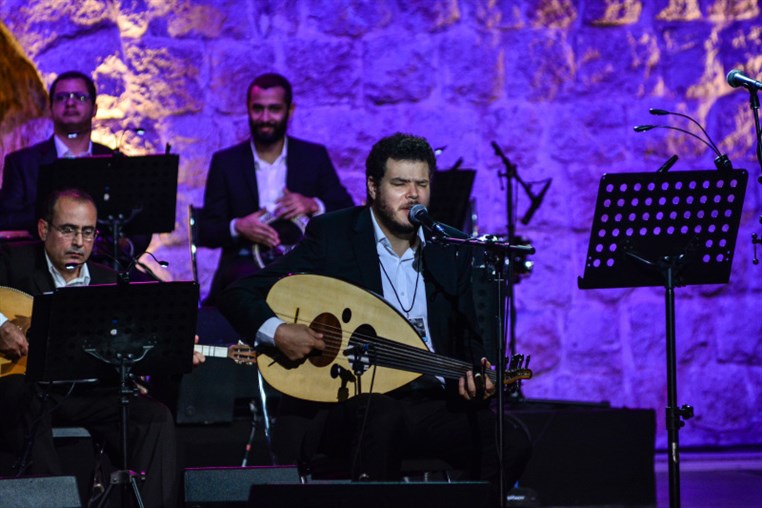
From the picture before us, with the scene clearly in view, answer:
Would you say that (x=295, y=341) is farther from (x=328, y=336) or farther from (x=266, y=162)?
(x=266, y=162)

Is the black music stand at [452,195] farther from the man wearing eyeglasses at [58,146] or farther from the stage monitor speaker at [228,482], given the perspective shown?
the stage monitor speaker at [228,482]

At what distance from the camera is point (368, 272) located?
4750 mm

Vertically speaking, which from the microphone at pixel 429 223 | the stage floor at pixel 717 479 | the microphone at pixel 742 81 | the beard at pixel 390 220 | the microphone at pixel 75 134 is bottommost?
the stage floor at pixel 717 479

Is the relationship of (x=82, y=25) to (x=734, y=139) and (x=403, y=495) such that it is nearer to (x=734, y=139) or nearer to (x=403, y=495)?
(x=734, y=139)

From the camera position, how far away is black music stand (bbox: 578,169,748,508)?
448cm

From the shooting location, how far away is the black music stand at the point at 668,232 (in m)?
4.48

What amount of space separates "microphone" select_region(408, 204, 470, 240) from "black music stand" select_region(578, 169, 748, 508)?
0.59m

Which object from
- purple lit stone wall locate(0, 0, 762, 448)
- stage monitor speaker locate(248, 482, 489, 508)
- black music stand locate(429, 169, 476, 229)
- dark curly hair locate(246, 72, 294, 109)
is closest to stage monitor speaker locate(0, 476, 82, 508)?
stage monitor speaker locate(248, 482, 489, 508)

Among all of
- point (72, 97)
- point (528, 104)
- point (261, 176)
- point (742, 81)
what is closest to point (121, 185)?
point (72, 97)

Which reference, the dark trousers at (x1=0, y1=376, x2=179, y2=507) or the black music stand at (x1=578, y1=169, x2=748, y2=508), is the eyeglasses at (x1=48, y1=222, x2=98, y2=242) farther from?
the black music stand at (x1=578, y1=169, x2=748, y2=508)

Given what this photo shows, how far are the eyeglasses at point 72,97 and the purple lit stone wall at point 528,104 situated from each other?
28.8 inches

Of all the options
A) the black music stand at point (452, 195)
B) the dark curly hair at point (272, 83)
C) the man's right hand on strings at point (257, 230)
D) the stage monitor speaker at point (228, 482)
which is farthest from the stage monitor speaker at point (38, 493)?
the dark curly hair at point (272, 83)

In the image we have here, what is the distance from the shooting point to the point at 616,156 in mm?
7574

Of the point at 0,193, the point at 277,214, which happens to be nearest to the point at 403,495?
the point at 277,214
